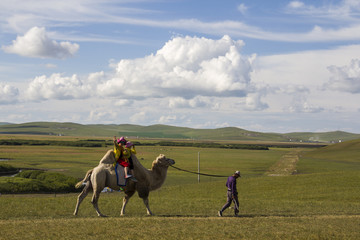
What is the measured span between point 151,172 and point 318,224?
27.8 ft

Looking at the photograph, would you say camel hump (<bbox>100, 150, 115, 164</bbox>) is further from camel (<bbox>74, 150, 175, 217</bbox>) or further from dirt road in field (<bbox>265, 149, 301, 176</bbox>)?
dirt road in field (<bbox>265, 149, 301, 176</bbox>)

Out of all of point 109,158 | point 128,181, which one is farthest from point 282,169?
point 109,158

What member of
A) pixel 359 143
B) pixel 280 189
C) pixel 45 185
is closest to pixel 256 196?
pixel 280 189

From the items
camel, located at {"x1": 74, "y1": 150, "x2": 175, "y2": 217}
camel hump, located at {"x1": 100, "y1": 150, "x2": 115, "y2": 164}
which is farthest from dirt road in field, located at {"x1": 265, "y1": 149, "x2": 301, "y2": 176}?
camel hump, located at {"x1": 100, "y1": 150, "x2": 115, "y2": 164}

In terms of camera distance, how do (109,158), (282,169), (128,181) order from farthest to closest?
(282,169) → (128,181) → (109,158)

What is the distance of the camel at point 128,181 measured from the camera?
1967 centimetres

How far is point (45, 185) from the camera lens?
51.0m

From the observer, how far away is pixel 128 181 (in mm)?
20484

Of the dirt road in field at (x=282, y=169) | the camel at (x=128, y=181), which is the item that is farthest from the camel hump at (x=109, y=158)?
the dirt road in field at (x=282, y=169)

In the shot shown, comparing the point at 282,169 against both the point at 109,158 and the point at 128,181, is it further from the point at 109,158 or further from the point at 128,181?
the point at 109,158

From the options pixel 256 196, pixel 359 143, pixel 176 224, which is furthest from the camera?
pixel 359 143

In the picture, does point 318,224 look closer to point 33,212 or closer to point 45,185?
point 33,212

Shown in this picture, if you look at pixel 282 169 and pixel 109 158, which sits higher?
pixel 109 158

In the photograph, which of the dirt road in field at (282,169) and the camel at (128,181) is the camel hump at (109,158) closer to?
the camel at (128,181)
